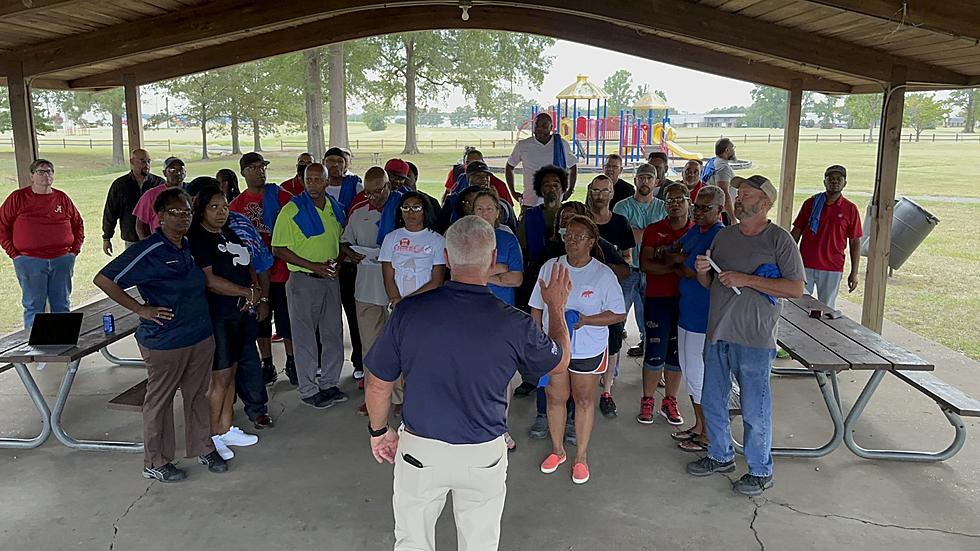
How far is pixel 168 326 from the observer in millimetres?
3832

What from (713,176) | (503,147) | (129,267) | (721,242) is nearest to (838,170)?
(713,176)

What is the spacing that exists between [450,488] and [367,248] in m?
2.66

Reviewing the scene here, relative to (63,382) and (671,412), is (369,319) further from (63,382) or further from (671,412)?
(671,412)

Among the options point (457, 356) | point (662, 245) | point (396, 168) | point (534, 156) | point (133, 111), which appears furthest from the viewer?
point (133, 111)

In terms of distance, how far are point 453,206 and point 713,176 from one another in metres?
3.34

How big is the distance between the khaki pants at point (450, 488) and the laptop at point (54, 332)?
2809 mm

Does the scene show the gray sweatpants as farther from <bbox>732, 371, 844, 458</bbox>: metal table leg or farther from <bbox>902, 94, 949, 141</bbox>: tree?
<bbox>902, 94, 949, 141</bbox>: tree

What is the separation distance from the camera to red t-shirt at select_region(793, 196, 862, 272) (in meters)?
5.91

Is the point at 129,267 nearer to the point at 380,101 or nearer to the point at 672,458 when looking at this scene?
the point at 672,458

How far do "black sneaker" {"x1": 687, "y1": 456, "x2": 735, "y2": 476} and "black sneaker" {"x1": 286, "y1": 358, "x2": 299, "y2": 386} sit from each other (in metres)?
3.06

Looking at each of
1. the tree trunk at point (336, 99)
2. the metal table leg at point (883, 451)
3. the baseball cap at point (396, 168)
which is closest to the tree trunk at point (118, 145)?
the tree trunk at point (336, 99)

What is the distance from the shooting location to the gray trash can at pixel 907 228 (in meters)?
9.77

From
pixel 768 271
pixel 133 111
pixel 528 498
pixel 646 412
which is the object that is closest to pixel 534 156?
pixel 646 412

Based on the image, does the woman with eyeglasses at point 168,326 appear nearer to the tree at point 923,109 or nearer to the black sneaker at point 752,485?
the black sneaker at point 752,485
